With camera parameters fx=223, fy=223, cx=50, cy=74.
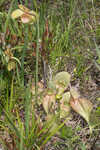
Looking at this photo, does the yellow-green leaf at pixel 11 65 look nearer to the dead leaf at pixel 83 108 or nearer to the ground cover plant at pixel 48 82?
the ground cover plant at pixel 48 82

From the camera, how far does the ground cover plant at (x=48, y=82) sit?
33.0 inches

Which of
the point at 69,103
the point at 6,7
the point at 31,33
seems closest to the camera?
the point at 69,103

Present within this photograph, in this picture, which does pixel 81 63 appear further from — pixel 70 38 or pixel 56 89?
pixel 56 89

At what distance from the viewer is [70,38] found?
4.28ft

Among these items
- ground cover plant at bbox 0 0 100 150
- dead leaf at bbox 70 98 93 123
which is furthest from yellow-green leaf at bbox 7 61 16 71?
dead leaf at bbox 70 98 93 123

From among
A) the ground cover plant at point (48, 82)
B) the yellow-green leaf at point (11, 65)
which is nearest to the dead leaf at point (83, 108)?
the ground cover plant at point (48, 82)

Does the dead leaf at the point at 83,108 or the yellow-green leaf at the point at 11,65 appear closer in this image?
the dead leaf at the point at 83,108

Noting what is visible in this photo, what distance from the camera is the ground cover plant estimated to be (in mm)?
839

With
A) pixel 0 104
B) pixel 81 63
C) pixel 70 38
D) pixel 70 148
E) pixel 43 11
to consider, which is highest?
pixel 43 11

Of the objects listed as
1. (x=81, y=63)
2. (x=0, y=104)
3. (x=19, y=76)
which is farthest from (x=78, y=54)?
(x=0, y=104)

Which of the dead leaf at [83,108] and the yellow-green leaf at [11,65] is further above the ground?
the yellow-green leaf at [11,65]

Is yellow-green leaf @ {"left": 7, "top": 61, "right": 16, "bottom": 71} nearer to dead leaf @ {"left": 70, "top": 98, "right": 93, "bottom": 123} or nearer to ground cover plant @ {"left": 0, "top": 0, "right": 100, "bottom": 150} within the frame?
ground cover plant @ {"left": 0, "top": 0, "right": 100, "bottom": 150}

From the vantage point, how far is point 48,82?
3.43ft

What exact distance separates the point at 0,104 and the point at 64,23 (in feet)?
2.08
